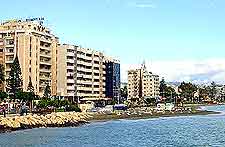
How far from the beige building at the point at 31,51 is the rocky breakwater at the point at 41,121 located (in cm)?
4410

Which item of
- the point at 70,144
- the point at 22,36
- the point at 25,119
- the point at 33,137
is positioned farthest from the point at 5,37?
the point at 70,144

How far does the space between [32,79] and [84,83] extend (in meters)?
38.1

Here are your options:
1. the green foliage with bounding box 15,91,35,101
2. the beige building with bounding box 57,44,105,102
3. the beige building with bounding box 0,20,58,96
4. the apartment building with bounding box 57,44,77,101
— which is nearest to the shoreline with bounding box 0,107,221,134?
the green foliage with bounding box 15,91,35,101

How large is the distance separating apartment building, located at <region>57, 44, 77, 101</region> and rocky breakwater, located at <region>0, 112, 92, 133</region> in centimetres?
5829

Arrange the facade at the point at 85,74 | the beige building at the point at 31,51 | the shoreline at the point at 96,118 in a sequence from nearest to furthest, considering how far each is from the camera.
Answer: the shoreline at the point at 96,118
the beige building at the point at 31,51
the facade at the point at 85,74

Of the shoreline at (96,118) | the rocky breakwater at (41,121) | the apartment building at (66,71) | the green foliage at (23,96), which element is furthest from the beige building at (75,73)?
the rocky breakwater at (41,121)

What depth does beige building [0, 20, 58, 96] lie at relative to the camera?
514 feet

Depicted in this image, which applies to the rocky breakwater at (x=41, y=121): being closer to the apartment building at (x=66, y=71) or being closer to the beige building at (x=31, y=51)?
the beige building at (x=31, y=51)

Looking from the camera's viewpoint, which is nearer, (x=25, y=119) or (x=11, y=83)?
(x=25, y=119)

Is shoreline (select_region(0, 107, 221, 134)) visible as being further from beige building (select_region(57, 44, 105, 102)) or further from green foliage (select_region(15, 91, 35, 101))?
beige building (select_region(57, 44, 105, 102))

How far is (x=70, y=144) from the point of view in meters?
65.1

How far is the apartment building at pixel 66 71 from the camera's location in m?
176

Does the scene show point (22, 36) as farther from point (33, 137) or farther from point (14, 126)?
point (33, 137)

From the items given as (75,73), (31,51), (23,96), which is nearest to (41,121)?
(23,96)
